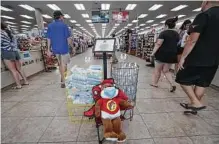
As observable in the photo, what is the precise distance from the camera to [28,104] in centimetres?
276

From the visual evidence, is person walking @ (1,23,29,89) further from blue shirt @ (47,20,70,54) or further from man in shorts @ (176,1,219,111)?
man in shorts @ (176,1,219,111)

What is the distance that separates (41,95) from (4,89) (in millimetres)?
1030

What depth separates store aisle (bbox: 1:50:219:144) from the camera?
70.1 inches

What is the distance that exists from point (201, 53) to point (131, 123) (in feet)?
4.07

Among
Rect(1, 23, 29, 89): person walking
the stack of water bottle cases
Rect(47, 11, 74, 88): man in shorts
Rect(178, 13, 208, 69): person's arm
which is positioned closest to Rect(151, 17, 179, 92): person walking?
Rect(178, 13, 208, 69): person's arm

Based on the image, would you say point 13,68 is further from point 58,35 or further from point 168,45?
point 168,45

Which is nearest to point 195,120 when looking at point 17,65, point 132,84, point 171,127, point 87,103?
point 171,127

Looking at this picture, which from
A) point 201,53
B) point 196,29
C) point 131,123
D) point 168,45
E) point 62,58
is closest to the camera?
point 196,29

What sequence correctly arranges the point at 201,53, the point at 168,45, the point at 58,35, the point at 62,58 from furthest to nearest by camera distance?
the point at 62,58 < the point at 58,35 < the point at 168,45 < the point at 201,53

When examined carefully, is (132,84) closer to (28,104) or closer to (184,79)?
(184,79)

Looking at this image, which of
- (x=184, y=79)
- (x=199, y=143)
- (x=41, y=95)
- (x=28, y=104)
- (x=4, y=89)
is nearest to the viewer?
(x=199, y=143)

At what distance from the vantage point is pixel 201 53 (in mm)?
1930

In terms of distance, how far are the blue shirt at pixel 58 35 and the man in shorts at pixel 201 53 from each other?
235cm

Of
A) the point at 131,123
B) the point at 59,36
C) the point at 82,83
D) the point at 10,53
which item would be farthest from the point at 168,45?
the point at 10,53
